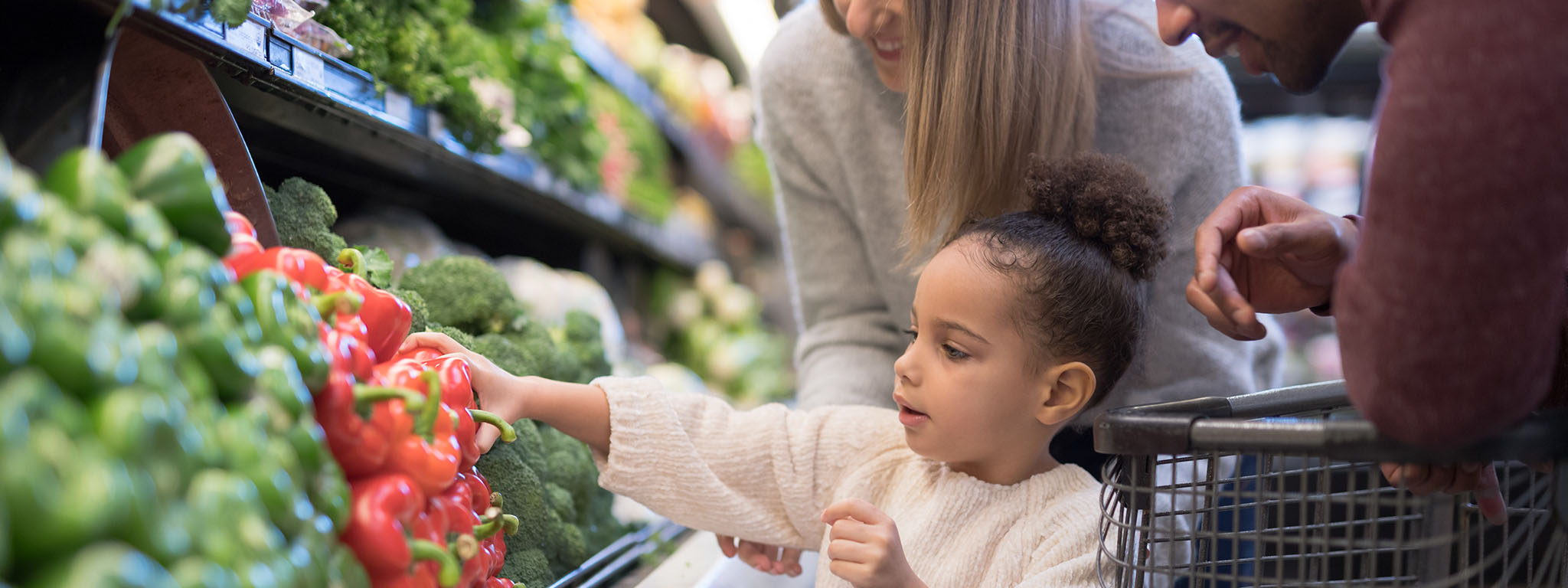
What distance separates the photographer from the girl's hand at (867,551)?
102 cm

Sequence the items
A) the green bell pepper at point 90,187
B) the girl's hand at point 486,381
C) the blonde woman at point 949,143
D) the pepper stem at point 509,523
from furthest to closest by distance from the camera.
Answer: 1. the blonde woman at point 949,143
2. the girl's hand at point 486,381
3. the pepper stem at point 509,523
4. the green bell pepper at point 90,187

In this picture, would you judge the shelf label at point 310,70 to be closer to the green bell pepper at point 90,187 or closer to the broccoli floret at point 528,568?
the green bell pepper at point 90,187

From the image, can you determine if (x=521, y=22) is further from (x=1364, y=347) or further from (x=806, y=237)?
(x=1364, y=347)

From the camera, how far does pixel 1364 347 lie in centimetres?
72

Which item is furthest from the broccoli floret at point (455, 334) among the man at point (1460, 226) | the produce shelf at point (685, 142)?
the produce shelf at point (685, 142)

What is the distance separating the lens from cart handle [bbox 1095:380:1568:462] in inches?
29.3

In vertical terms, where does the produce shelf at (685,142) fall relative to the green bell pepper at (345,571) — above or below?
below

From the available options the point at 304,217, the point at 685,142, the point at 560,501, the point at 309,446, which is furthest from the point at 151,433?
the point at 685,142

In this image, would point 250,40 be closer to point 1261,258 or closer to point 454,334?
point 454,334

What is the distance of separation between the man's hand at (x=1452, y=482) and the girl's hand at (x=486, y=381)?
2.82ft

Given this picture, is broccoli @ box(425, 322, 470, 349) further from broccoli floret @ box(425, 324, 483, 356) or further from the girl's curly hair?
the girl's curly hair

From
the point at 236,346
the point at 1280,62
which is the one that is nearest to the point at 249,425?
the point at 236,346

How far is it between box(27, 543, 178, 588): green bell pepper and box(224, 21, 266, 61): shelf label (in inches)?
21.1

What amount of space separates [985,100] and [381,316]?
765mm
